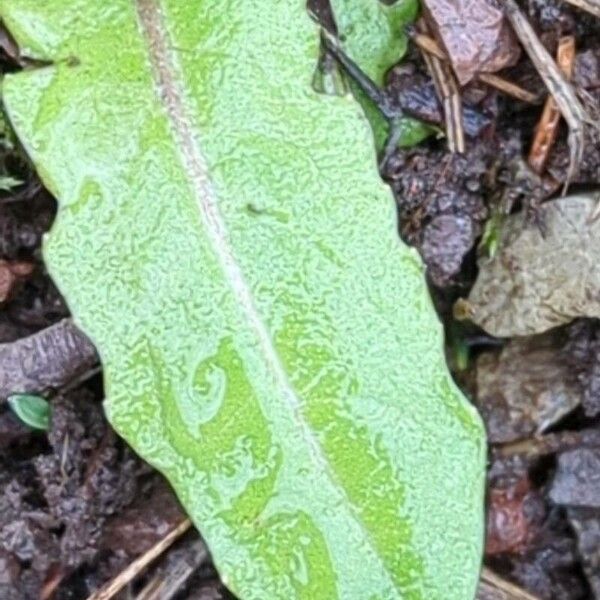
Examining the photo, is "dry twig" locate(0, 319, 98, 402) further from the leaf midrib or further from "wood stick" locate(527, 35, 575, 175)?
"wood stick" locate(527, 35, 575, 175)

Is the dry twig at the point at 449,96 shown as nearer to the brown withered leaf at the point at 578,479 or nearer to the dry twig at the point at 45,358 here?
the brown withered leaf at the point at 578,479

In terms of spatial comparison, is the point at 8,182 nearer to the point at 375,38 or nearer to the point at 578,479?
the point at 375,38

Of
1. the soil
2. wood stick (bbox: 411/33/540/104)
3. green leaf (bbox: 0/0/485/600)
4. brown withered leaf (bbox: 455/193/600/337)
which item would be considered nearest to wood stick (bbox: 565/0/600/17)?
the soil

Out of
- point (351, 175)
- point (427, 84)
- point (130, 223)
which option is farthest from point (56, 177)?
point (427, 84)

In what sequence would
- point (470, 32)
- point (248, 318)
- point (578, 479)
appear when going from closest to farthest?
1. point (248, 318)
2. point (470, 32)
3. point (578, 479)

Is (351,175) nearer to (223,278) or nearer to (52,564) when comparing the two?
(223,278)

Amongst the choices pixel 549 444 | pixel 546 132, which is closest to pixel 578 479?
pixel 549 444

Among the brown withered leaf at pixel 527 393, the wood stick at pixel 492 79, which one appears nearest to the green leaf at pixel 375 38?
the wood stick at pixel 492 79
